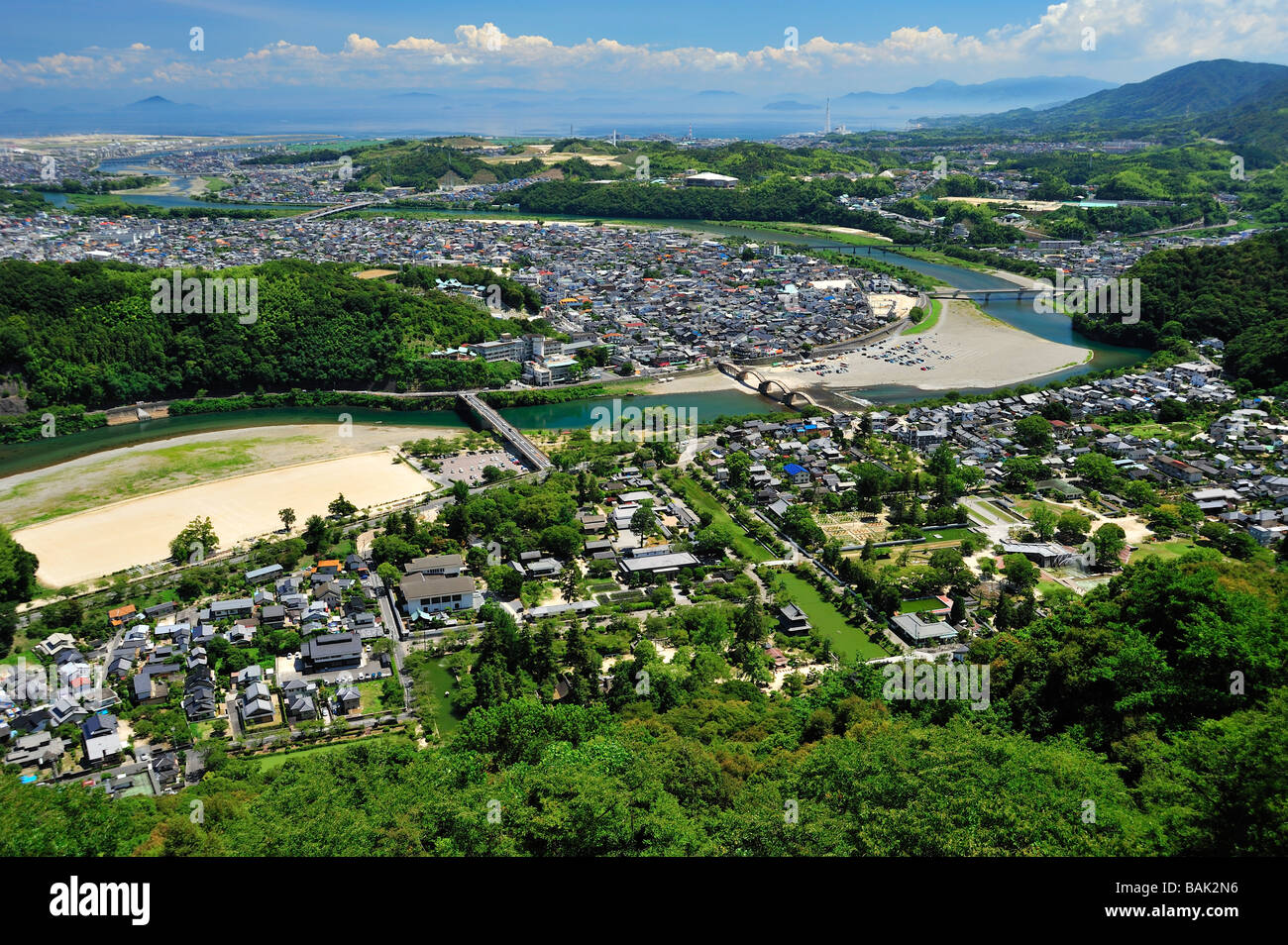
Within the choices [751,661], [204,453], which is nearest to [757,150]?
[204,453]

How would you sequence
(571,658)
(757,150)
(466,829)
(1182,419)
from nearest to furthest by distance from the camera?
(466,829) → (571,658) → (1182,419) → (757,150)

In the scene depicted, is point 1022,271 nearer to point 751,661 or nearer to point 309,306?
point 309,306

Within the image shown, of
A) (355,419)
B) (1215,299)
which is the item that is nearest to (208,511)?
(355,419)

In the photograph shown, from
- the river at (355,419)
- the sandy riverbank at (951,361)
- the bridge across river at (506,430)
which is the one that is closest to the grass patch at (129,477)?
the river at (355,419)

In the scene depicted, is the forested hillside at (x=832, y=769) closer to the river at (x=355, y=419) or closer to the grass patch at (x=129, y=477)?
the grass patch at (x=129, y=477)

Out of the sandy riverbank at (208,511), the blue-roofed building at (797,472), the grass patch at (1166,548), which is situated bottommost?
the grass patch at (1166,548)
